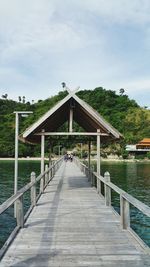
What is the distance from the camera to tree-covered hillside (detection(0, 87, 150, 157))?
115 meters

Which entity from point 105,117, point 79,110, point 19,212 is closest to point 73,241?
point 19,212

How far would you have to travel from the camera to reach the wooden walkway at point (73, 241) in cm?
619

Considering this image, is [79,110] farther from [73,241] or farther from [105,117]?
[105,117]

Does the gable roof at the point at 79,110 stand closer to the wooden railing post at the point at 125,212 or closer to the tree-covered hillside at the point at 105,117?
the wooden railing post at the point at 125,212

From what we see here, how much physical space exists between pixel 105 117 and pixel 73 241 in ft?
367

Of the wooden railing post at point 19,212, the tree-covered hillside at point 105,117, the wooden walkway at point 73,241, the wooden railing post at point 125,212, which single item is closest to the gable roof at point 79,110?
the wooden walkway at point 73,241

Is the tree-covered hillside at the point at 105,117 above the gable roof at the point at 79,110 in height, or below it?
above

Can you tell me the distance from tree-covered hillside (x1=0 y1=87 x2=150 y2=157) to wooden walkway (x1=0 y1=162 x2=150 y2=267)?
10291 cm

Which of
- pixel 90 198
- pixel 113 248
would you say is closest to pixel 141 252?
pixel 113 248

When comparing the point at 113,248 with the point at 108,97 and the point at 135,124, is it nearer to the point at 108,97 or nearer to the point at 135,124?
the point at 135,124

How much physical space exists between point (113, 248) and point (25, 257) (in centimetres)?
162

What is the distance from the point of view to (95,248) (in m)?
6.99

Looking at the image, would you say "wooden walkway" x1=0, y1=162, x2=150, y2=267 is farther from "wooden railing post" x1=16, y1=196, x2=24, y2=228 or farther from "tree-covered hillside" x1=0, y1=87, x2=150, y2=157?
"tree-covered hillside" x1=0, y1=87, x2=150, y2=157

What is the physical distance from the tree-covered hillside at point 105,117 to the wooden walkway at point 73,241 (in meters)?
103
